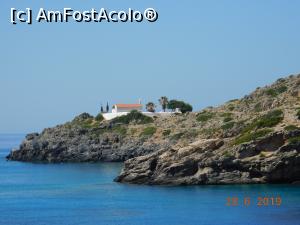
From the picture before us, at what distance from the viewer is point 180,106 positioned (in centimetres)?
18288

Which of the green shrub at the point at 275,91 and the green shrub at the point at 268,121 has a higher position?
the green shrub at the point at 275,91

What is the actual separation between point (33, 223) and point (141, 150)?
73948 mm

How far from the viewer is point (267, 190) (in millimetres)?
79500

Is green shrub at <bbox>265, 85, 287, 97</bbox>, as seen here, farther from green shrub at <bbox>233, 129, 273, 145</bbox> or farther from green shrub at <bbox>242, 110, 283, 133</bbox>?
green shrub at <bbox>233, 129, 273, 145</bbox>

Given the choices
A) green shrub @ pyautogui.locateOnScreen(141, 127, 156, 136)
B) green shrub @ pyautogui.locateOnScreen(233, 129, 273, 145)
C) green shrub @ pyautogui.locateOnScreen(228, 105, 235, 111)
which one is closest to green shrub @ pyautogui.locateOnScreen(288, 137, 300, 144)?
green shrub @ pyautogui.locateOnScreen(233, 129, 273, 145)

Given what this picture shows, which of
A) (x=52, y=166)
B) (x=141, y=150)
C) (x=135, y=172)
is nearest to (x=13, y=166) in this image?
(x=52, y=166)

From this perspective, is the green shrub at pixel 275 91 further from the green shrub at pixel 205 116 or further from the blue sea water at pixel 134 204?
the blue sea water at pixel 134 204

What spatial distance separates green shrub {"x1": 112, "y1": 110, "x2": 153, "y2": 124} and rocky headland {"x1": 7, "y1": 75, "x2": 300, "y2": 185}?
4.61m

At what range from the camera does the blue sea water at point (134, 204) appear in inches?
2549

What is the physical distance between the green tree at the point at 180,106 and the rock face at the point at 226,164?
92.6 metres

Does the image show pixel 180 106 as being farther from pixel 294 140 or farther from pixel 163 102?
pixel 294 140

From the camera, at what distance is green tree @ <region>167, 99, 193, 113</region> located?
7170 inches

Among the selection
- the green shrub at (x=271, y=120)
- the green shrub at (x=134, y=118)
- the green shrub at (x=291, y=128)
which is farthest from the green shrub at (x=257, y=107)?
the green shrub at (x=291, y=128)

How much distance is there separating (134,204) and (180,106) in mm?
108632
